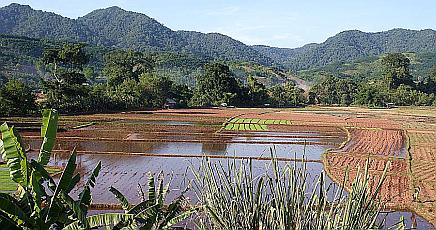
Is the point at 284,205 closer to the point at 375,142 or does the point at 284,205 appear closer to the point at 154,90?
the point at 375,142

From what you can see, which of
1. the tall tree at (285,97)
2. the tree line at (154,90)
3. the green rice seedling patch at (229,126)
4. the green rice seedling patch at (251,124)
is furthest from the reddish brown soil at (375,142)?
the tall tree at (285,97)

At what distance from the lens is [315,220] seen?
418 cm

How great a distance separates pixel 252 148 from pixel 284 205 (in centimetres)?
2194

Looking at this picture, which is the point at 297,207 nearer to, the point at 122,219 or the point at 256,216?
the point at 256,216

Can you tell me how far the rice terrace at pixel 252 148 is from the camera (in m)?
15.2

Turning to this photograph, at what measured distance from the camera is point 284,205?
4168 mm

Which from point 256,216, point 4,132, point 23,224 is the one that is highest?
point 4,132

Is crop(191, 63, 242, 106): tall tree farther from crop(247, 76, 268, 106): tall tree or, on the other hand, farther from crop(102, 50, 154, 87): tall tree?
crop(102, 50, 154, 87): tall tree

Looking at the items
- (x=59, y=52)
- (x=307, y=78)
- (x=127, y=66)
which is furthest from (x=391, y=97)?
(x=307, y=78)

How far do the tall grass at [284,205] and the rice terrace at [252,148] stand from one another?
361 centimetres

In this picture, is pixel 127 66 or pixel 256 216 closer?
pixel 256 216

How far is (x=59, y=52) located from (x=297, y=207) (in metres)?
47.9

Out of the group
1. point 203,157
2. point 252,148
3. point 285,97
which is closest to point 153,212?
point 203,157

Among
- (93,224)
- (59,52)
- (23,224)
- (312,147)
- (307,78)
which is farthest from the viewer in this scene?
(307,78)
